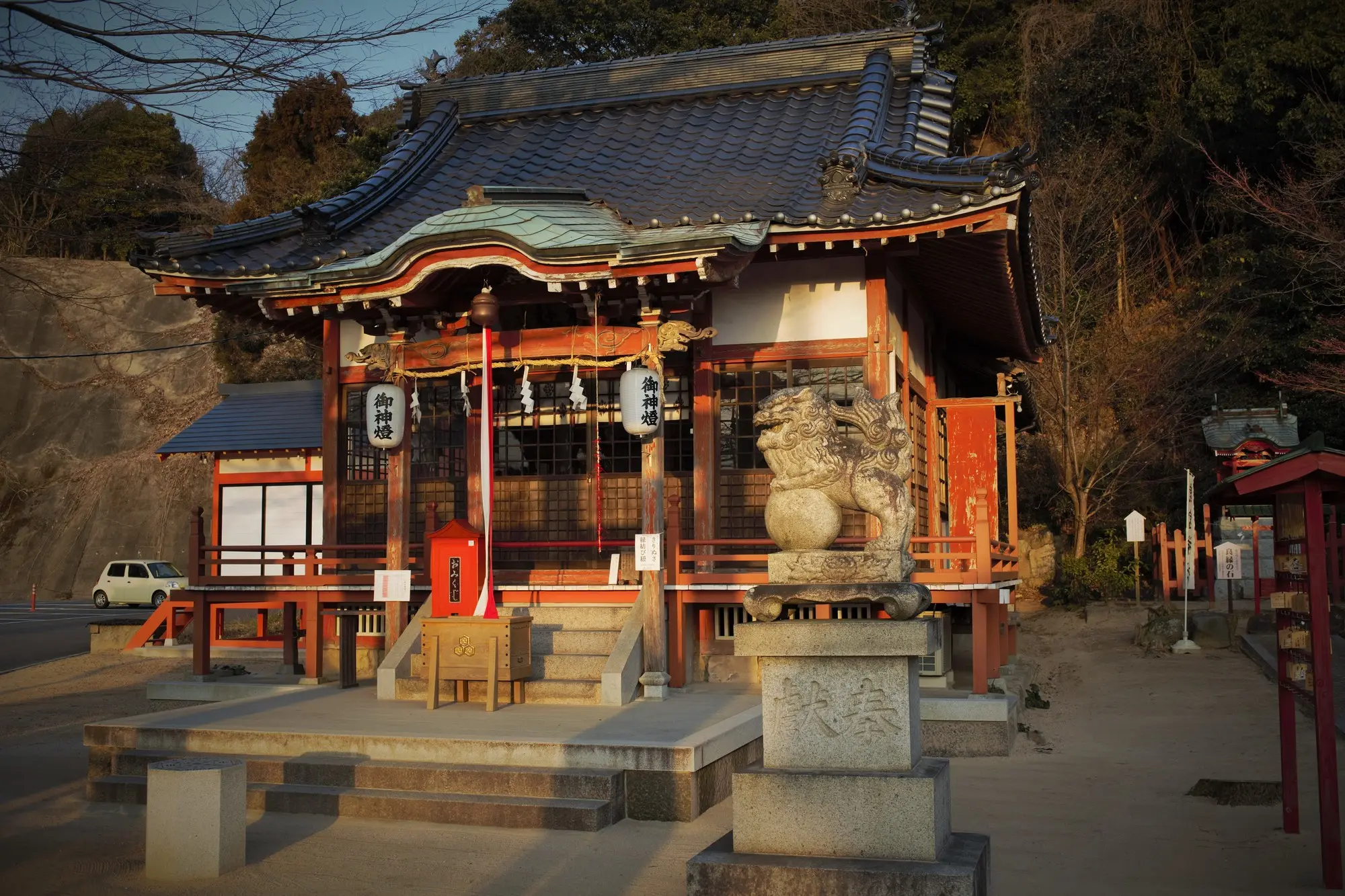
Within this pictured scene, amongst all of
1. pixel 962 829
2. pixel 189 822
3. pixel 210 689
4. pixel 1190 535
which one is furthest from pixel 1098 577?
pixel 189 822

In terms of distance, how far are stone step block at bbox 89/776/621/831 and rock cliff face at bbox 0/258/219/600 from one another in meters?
35.0

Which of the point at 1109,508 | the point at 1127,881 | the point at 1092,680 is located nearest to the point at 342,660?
the point at 1127,881

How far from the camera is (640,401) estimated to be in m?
11.8

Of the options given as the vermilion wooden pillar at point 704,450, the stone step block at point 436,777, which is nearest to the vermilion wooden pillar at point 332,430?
the vermilion wooden pillar at point 704,450

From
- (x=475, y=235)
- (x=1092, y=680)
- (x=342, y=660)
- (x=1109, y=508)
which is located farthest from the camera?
(x=1109, y=508)

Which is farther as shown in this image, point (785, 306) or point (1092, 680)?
point (1092, 680)

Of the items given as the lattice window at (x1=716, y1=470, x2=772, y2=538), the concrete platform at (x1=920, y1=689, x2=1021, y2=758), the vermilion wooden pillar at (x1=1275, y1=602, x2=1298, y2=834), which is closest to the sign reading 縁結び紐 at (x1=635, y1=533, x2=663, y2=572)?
the lattice window at (x1=716, y1=470, x2=772, y2=538)

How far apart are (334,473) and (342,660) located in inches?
106

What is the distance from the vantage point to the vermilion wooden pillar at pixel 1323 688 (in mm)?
6668

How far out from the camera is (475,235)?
11656 mm

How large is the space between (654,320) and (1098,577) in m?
15.7

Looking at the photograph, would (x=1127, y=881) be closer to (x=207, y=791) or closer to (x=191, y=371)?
(x=207, y=791)

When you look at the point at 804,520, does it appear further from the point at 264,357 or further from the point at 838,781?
the point at 264,357

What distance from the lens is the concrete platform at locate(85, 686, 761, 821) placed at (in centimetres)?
851
